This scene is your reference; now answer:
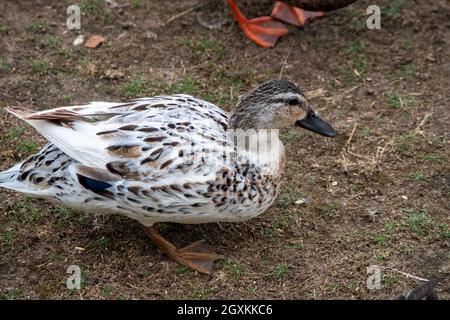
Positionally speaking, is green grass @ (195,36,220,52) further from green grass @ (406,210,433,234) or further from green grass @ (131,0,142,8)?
green grass @ (406,210,433,234)

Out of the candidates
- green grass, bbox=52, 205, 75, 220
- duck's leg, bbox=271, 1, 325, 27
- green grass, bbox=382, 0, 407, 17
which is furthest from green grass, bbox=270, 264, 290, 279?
green grass, bbox=382, 0, 407, 17

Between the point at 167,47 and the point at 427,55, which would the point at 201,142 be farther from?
the point at 427,55

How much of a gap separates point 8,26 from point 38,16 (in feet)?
0.89

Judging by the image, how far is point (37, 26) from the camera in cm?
620

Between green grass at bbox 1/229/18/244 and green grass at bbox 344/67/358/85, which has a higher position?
green grass at bbox 1/229/18/244

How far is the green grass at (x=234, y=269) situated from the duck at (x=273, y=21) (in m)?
2.39

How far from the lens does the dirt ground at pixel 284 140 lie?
4.29 m

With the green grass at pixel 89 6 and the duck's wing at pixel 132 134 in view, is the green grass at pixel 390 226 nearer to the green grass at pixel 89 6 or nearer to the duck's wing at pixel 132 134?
the duck's wing at pixel 132 134

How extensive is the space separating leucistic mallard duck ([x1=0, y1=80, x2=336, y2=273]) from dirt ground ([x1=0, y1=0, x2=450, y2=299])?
304 mm

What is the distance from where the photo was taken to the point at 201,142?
13.6 feet

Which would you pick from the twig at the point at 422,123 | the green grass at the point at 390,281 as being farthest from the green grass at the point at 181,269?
the twig at the point at 422,123

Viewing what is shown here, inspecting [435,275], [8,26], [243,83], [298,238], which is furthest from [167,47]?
[435,275]

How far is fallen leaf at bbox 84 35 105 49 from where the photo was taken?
6.11m

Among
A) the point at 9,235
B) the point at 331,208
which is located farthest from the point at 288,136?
the point at 9,235
